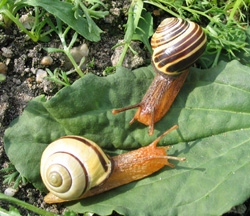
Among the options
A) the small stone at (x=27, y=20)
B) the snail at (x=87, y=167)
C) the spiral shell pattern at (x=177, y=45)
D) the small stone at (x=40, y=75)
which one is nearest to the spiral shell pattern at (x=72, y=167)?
the snail at (x=87, y=167)

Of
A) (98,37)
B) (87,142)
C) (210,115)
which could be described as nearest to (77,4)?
(98,37)

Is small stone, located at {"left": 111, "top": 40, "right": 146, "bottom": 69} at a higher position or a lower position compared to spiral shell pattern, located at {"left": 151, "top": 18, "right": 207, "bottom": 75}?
lower

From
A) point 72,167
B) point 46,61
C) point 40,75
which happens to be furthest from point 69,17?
point 72,167

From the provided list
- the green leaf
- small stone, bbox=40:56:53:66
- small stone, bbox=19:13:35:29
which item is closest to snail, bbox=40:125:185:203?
small stone, bbox=40:56:53:66

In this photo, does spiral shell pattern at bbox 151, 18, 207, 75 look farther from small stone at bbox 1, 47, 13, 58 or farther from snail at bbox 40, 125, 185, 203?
small stone at bbox 1, 47, 13, 58

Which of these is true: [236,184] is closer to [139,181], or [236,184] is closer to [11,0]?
[139,181]

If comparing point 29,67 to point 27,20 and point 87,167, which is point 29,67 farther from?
point 87,167
